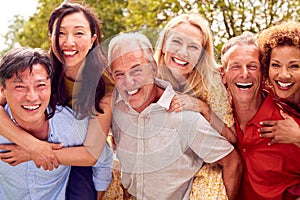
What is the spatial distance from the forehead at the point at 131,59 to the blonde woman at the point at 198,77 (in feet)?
0.66

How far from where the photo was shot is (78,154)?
3379 millimetres

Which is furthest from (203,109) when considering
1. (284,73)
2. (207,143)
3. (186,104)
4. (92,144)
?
(92,144)

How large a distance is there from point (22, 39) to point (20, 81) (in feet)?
64.6

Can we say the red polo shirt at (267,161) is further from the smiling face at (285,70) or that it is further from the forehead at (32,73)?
the forehead at (32,73)

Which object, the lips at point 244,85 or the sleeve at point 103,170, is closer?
the lips at point 244,85

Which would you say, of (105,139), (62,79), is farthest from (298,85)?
(62,79)

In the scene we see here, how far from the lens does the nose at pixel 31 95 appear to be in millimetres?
3244

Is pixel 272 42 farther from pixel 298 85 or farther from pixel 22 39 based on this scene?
pixel 22 39

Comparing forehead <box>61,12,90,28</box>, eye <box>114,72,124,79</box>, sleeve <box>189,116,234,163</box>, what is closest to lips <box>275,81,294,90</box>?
sleeve <box>189,116,234,163</box>

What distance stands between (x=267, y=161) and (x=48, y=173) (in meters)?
1.45

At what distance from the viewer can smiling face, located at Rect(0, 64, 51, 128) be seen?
3.26 metres

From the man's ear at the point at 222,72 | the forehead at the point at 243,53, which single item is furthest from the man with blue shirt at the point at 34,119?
the forehead at the point at 243,53

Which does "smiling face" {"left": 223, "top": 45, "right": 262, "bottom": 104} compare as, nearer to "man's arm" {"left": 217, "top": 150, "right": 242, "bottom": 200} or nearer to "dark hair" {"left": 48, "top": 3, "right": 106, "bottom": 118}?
"man's arm" {"left": 217, "top": 150, "right": 242, "bottom": 200}

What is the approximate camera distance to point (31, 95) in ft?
10.7
